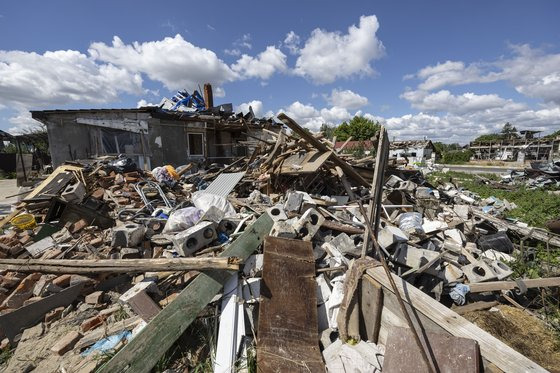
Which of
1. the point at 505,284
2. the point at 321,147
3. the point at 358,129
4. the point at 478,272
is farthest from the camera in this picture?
the point at 358,129

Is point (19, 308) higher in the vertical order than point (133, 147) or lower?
lower

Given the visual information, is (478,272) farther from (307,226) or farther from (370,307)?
(307,226)

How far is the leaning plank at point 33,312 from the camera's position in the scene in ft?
10.1

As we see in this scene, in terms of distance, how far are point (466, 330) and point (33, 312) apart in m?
4.71

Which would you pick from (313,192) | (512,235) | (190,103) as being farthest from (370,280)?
(190,103)

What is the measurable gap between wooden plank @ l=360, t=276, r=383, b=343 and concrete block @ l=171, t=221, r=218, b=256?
2520mm

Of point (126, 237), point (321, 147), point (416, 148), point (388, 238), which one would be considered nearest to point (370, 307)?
point (388, 238)

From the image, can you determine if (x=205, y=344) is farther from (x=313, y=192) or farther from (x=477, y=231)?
(x=477, y=231)

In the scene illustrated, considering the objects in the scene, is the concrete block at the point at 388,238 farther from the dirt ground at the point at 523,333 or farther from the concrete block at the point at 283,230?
the concrete block at the point at 283,230

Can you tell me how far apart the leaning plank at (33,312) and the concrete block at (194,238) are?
4.32 ft

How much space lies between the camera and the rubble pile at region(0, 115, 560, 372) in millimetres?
2424

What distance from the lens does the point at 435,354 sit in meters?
2.06

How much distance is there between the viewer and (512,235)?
561 cm

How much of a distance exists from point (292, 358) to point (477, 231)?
5048mm
